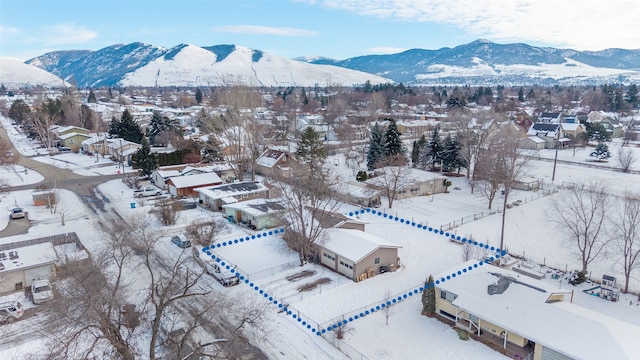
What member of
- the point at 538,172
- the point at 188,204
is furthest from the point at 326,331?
the point at 538,172

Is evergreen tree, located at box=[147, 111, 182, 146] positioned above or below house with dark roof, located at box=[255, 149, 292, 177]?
above

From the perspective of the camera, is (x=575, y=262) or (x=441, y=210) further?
(x=441, y=210)

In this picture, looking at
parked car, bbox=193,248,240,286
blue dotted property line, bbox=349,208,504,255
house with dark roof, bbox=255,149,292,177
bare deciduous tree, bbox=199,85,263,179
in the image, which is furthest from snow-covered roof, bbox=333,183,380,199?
parked car, bbox=193,248,240,286

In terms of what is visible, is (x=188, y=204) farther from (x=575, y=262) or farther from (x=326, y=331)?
(x=575, y=262)

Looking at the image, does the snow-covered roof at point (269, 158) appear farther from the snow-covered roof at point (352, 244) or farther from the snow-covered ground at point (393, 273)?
the snow-covered roof at point (352, 244)

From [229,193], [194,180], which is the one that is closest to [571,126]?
[229,193]

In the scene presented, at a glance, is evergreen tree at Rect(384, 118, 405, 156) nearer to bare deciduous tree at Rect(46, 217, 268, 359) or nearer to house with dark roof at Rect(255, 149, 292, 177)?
house with dark roof at Rect(255, 149, 292, 177)

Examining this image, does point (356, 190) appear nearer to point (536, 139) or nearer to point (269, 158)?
point (269, 158)

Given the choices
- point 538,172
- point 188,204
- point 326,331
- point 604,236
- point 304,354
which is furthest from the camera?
point 538,172
